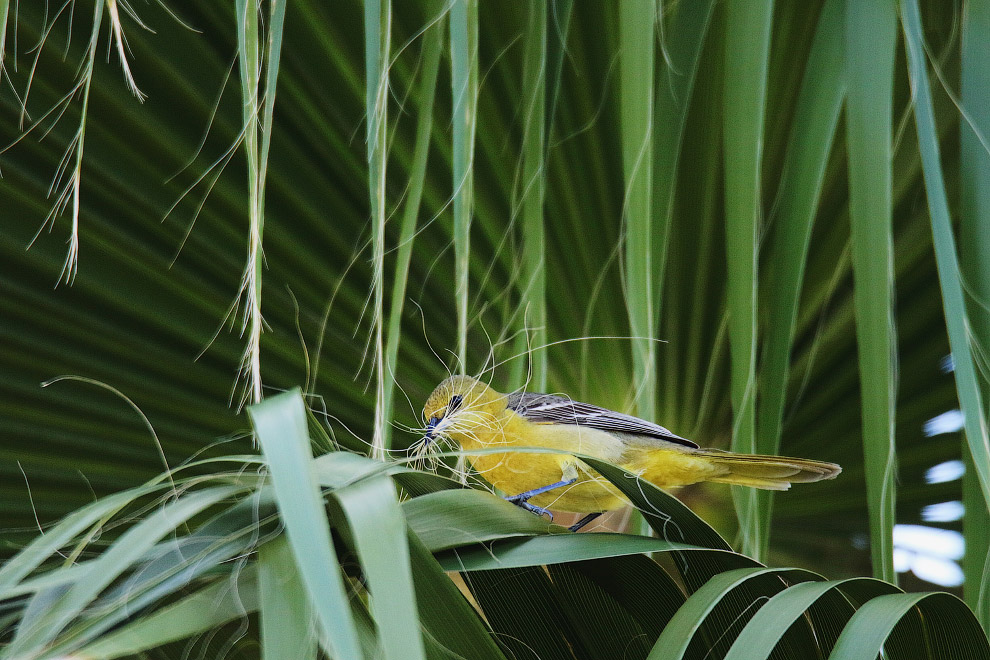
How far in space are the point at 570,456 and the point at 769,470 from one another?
1.02ft

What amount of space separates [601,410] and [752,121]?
26.3 inches

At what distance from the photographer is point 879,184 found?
759mm

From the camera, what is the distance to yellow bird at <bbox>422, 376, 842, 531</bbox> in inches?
43.2

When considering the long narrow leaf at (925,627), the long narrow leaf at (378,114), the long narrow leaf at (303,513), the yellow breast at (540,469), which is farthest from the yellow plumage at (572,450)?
the long narrow leaf at (303,513)

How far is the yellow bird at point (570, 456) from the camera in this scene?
110 cm

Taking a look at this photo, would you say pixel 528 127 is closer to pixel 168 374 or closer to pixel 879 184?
pixel 879 184

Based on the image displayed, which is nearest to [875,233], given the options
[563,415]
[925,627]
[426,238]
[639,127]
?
[639,127]

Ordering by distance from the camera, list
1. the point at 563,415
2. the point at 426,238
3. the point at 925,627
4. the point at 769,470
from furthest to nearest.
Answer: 1. the point at 426,238
2. the point at 563,415
3. the point at 769,470
4. the point at 925,627

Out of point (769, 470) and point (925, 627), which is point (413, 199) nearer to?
point (925, 627)

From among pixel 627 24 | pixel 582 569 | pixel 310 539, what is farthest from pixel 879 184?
pixel 310 539

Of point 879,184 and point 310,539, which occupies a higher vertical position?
point 879,184

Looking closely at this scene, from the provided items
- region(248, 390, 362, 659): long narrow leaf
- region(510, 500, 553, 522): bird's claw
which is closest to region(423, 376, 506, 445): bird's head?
region(510, 500, 553, 522): bird's claw

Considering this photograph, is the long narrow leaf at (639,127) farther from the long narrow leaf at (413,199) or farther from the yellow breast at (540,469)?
the yellow breast at (540,469)

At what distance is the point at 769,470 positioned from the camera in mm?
1165
